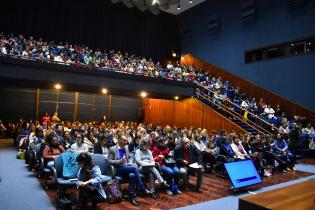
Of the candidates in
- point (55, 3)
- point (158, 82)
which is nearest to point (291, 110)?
point (158, 82)

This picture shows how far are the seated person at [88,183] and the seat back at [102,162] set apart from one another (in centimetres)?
70

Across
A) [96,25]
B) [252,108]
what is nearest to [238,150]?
[252,108]

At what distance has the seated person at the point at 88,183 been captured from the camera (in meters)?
3.88

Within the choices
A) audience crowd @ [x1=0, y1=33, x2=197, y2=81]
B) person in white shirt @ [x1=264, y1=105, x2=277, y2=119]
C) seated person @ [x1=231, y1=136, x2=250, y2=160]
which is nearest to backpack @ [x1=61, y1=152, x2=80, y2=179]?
seated person @ [x1=231, y1=136, x2=250, y2=160]

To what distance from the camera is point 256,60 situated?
1509 centimetres

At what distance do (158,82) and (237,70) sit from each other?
555cm

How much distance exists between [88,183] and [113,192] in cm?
88

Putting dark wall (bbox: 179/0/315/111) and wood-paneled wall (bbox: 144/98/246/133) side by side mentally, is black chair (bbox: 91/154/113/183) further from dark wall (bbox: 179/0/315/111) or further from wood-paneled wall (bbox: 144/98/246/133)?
dark wall (bbox: 179/0/315/111)

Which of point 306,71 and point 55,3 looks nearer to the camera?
point 306,71

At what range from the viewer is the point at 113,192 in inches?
180

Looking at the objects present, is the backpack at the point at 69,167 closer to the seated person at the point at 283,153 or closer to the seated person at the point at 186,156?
the seated person at the point at 186,156

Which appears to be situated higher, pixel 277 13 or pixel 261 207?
pixel 277 13

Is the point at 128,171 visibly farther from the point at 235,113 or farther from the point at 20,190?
the point at 235,113

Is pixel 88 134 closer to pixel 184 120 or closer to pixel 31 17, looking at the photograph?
pixel 184 120
